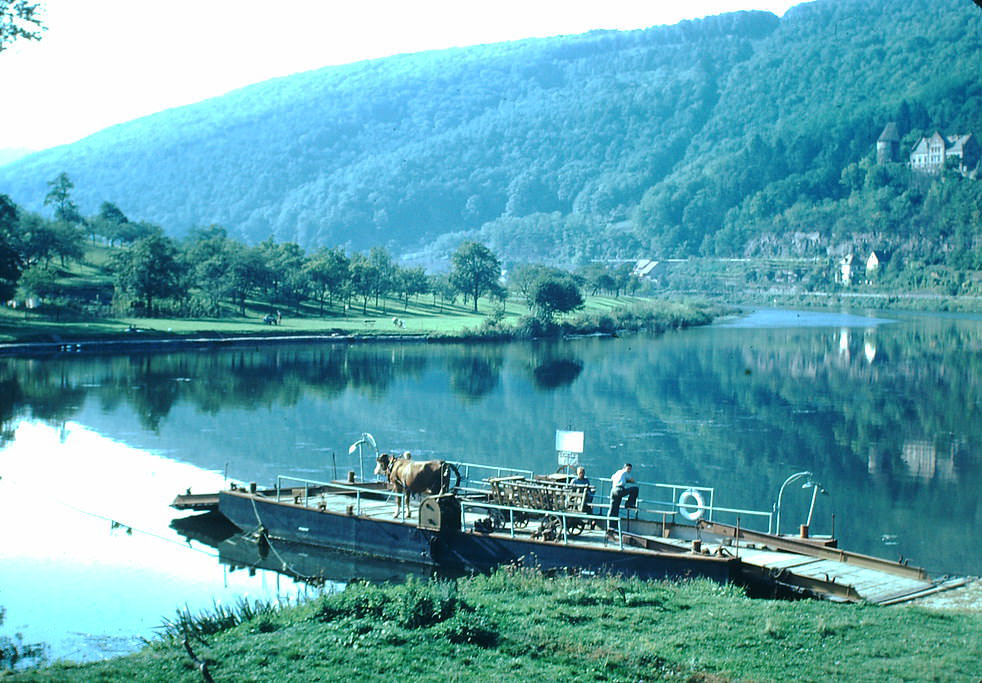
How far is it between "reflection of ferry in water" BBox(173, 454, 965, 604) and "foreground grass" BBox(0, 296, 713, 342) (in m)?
62.0

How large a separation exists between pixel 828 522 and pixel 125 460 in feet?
83.2

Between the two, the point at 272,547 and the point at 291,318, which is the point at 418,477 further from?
the point at 291,318

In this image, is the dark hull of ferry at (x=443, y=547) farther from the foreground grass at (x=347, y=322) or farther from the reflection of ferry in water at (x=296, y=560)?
the foreground grass at (x=347, y=322)

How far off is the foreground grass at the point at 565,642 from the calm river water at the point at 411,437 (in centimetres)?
446

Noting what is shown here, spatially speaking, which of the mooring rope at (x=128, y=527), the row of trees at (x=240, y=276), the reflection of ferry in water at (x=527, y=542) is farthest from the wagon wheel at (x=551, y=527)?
the row of trees at (x=240, y=276)

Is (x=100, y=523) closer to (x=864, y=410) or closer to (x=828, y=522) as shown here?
(x=828, y=522)

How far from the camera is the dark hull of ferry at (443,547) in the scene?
65.6 ft

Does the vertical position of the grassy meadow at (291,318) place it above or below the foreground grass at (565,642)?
above

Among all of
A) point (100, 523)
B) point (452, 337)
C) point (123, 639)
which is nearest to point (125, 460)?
point (100, 523)

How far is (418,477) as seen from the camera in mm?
24109

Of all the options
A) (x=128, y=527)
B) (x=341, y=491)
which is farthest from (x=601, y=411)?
(x=128, y=527)

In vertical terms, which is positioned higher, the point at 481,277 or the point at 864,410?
the point at 481,277

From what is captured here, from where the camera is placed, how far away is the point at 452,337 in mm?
96000

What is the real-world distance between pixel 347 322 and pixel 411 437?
6473 centimetres
